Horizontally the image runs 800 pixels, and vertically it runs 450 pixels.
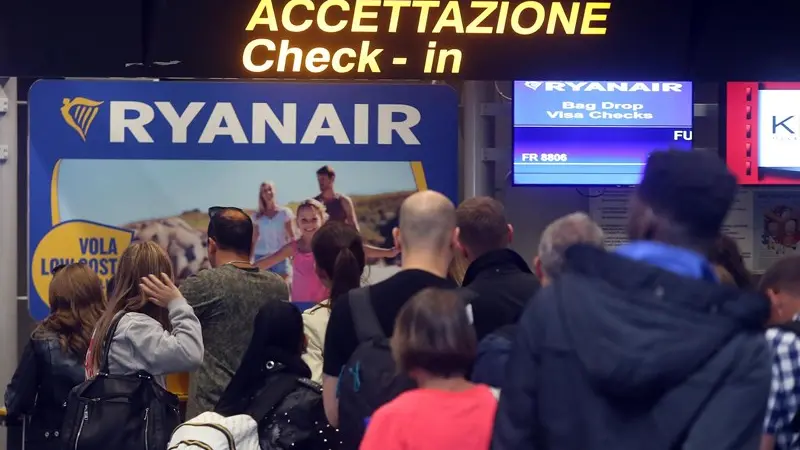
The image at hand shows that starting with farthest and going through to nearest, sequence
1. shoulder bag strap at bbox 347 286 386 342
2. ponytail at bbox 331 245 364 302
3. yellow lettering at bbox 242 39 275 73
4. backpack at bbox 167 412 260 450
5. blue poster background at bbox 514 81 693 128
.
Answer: blue poster background at bbox 514 81 693 128 → yellow lettering at bbox 242 39 275 73 → ponytail at bbox 331 245 364 302 → backpack at bbox 167 412 260 450 → shoulder bag strap at bbox 347 286 386 342

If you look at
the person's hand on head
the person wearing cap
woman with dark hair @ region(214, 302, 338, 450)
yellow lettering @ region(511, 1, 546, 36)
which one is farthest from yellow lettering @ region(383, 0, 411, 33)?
the person wearing cap

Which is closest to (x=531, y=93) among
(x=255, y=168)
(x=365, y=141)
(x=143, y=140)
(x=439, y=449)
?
(x=365, y=141)

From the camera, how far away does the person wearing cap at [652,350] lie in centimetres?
224

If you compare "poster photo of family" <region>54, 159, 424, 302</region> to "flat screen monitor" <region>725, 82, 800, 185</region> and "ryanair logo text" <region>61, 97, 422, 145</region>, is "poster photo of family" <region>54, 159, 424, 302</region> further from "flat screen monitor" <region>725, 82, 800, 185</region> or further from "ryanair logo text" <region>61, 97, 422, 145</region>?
"flat screen monitor" <region>725, 82, 800, 185</region>

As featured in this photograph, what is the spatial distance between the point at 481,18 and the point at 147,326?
2176 millimetres

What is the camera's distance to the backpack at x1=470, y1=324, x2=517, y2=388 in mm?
3344

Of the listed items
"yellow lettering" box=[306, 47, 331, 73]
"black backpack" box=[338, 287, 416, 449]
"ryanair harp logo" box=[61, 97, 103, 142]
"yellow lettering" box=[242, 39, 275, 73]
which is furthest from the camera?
"ryanair harp logo" box=[61, 97, 103, 142]

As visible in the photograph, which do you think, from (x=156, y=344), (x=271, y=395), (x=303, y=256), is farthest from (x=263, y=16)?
(x=271, y=395)

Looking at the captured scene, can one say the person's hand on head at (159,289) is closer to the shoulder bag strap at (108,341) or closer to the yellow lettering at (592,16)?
the shoulder bag strap at (108,341)

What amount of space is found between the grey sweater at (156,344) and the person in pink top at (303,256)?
5.35 ft

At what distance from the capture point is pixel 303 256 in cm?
626

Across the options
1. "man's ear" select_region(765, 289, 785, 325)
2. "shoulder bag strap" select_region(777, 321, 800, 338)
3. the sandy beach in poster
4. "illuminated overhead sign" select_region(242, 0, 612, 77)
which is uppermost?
"illuminated overhead sign" select_region(242, 0, 612, 77)

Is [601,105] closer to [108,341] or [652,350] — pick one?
[108,341]

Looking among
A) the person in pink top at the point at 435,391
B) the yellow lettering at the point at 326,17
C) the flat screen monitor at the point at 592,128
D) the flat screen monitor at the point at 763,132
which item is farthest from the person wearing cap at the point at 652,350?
the flat screen monitor at the point at 763,132
